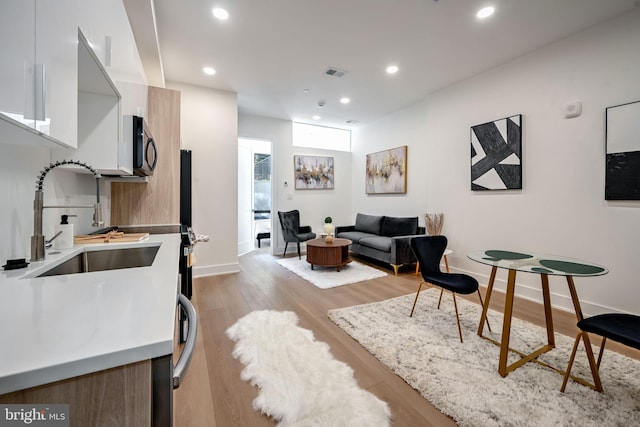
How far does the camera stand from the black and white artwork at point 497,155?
3238mm

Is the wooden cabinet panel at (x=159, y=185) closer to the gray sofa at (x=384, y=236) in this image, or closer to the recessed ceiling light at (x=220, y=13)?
the recessed ceiling light at (x=220, y=13)

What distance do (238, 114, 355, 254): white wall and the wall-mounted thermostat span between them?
4214 millimetres

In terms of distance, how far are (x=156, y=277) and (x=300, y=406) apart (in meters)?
1.13

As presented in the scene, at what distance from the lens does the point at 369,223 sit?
5516mm

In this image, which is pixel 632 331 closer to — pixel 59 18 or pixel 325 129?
pixel 59 18

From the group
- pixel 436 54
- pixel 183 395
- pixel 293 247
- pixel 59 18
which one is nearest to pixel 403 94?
pixel 436 54

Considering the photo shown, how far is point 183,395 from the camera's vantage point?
1658 mm

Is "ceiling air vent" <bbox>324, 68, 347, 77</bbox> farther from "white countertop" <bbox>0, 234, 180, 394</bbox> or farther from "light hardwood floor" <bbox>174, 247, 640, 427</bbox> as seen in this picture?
"white countertop" <bbox>0, 234, 180, 394</bbox>

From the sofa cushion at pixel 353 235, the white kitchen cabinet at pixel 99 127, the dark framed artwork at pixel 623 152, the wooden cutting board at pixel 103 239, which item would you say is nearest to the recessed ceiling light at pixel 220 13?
the white kitchen cabinet at pixel 99 127

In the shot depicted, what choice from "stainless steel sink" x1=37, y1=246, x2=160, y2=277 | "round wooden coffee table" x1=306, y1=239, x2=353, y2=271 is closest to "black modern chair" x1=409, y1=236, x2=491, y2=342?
"round wooden coffee table" x1=306, y1=239, x2=353, y2=271

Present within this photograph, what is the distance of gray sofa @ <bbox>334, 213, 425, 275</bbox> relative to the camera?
4276mm

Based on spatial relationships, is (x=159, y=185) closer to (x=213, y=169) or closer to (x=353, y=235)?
(x=213, y=169)

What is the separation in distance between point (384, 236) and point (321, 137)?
284 centimetres

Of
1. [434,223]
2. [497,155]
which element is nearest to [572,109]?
[497,155]
